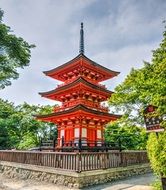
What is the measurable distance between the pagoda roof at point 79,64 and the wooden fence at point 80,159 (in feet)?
35.3

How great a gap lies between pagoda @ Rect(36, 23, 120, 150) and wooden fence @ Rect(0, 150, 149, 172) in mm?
5124

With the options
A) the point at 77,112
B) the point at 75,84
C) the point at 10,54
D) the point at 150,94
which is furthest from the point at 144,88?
the point at 75,84

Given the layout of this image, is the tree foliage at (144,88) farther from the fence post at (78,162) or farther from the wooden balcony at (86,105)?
the wooden balcony at (86,105)

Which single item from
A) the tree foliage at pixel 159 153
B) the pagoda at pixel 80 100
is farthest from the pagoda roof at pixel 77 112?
the tree foliage at pixel 159 153

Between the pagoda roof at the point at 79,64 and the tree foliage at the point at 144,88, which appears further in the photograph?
the pagoda roof at the point at 79,64

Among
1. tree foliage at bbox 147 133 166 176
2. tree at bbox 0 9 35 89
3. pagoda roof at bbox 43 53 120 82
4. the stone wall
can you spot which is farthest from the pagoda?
tree foliage at bbox 147 133 166 176

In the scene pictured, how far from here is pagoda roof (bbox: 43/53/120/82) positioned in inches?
886

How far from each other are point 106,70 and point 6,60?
1422 centimetres

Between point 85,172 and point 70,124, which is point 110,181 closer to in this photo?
point 85,172

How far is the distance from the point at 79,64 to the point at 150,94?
14.9m

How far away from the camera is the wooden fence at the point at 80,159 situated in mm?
11539

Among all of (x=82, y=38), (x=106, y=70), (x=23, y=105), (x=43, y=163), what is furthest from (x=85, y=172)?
(x=23, y=105)

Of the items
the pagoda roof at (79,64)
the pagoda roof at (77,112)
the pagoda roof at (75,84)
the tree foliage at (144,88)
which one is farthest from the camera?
Result: the pagoda roof at (79,64)

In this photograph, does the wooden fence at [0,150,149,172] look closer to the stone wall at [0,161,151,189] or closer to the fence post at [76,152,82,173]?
the fence post at [76,152,82,173]
